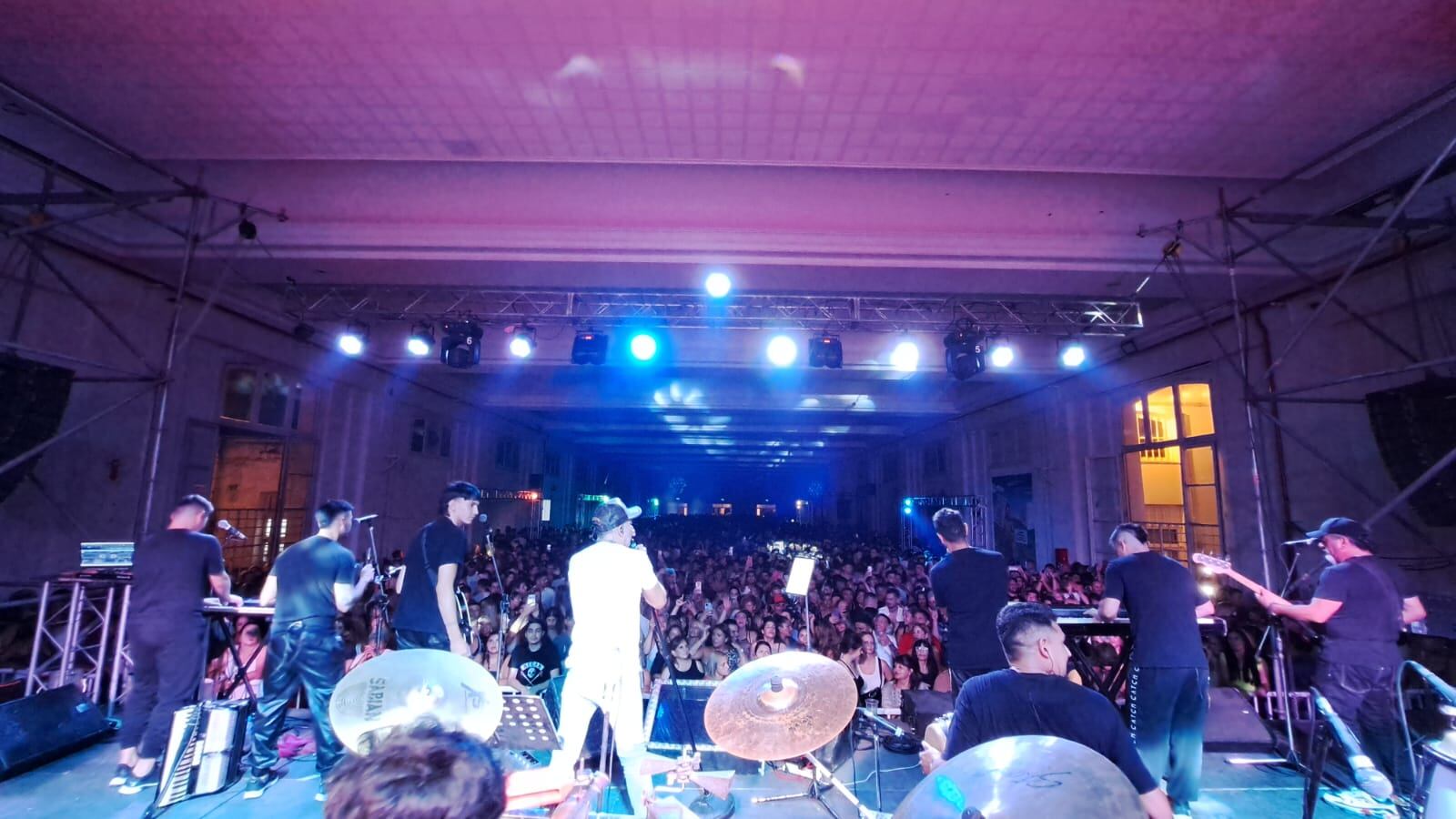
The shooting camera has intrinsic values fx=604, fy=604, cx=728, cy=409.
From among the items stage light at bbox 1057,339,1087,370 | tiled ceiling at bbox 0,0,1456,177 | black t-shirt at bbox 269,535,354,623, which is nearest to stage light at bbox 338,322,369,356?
tiled ceiling at bbox 0,0,1456,177

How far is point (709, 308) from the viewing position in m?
9.03

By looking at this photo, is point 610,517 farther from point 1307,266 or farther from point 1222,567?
point 1307,266

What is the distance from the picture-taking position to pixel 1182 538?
12492mm

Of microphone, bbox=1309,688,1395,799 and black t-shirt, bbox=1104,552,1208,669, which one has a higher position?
black t-shirt, bbox=1104,552,1208,669

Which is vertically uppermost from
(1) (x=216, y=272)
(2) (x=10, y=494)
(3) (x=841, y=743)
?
(1) (x=216, y=272)

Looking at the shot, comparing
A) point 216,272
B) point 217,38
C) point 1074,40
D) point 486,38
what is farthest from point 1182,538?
point 216,272

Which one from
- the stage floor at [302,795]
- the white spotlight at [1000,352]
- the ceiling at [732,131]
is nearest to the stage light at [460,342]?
the ceiling at [732,131]

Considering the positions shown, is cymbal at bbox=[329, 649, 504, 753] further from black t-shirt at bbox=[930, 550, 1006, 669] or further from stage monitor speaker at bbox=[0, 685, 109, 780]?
stage monitor speaker at bbox=[0, 685, 109, 780]

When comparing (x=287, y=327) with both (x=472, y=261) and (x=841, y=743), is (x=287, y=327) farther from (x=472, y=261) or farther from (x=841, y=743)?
(x=841, y=743)

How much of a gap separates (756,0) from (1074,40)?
2.00 meters

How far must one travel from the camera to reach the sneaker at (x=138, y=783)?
12.3ft

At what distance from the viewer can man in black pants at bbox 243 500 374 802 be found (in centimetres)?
381

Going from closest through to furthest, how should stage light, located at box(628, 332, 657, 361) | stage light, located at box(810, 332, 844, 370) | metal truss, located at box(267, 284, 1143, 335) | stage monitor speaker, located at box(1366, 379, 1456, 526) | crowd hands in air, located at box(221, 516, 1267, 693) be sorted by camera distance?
stage monitor speaker, located at box(1366, 379, 1456, 526), crowd hands in air, located at box(221, 516, 1267, 693), metal truss, located at box(267, 284, 1143, 335), stage light, located at box(810, 332, 844, 370), stage light, located at box(628, 332, 657, 361)

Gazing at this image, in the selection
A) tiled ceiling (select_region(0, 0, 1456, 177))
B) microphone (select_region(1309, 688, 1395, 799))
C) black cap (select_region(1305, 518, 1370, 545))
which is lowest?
microphone (select_region(1309, 688, 1395, 799))
